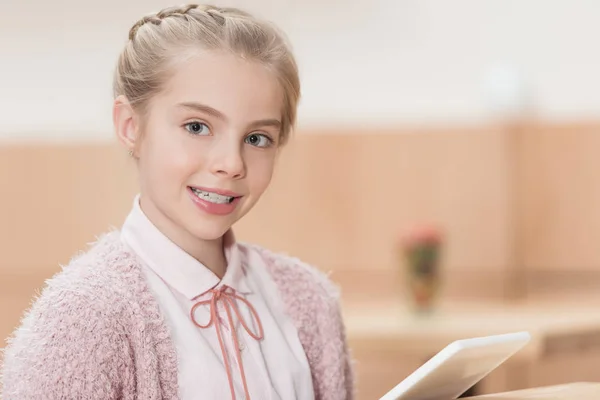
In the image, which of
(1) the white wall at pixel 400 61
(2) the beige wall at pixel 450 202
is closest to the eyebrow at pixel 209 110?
(2) the beige wall at pixel 450 202

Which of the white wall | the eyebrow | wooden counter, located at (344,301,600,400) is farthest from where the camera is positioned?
the white wall

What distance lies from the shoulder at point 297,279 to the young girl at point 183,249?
9 centimetres

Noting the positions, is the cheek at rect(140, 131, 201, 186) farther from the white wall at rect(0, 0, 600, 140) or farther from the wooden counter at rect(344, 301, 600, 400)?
the white wall at rect(0, 0, 600, 140)

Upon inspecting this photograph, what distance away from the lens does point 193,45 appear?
1244mm

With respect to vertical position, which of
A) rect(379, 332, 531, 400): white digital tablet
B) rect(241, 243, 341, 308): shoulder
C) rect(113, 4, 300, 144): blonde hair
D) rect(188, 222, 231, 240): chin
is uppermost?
rect(113, 4, 300, 144): blonde hair

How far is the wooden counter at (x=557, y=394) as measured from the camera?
4.02 feet

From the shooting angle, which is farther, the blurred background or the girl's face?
the blurred background

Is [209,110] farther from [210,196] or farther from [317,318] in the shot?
[317,318]

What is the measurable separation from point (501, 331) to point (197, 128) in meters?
1.60

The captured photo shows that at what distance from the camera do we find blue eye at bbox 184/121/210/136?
1.22m

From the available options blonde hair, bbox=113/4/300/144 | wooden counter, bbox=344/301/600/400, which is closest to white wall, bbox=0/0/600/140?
wooden counter, bbox=344/301/600/400

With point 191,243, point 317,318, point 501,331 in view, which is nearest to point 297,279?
point 317,318

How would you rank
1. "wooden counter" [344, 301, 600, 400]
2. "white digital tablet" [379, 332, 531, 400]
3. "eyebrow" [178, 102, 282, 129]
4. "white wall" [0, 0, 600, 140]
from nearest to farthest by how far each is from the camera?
"white digital tablet" [379, 332, 531, 400] < "eyebrow" [178, 102, 282, 129] < "wooden counter" [344, 301, 600, 400] < "white wall" [0, 0, 600, 140]

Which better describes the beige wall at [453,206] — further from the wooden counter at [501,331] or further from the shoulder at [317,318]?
the shoulder at [317,318]
